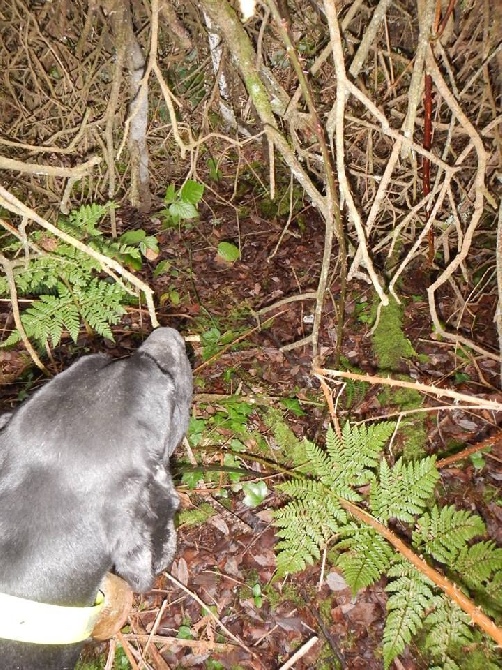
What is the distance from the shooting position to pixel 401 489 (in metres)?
2.80

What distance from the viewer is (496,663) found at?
104 inches

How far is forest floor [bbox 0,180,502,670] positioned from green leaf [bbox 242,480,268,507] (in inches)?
5.1

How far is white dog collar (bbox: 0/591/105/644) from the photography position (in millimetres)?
1864

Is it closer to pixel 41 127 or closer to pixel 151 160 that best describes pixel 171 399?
pixel 41 127

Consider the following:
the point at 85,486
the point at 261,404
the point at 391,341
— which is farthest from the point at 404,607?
the point at 391,341

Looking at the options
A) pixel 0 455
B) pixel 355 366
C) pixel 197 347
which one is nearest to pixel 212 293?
pixel 197 347

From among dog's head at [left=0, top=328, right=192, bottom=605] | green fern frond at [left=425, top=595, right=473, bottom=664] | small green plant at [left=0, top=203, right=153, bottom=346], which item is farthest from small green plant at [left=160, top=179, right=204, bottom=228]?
green fern frond at [left=425, top=595, right=473, bottom=664]

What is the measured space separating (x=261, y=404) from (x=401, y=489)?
5.06 ft

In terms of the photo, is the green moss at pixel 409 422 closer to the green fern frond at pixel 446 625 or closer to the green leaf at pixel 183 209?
the green fern frond at pixel 446 625

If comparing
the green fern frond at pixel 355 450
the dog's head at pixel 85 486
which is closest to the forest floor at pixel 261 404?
the green fern frond at pixel 355 450

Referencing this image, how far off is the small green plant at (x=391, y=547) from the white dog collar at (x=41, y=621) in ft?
3.73

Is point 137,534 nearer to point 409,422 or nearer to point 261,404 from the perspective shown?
point 261,404

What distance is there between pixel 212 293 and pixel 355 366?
1.74 meters

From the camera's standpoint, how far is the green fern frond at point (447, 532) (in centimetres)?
263
